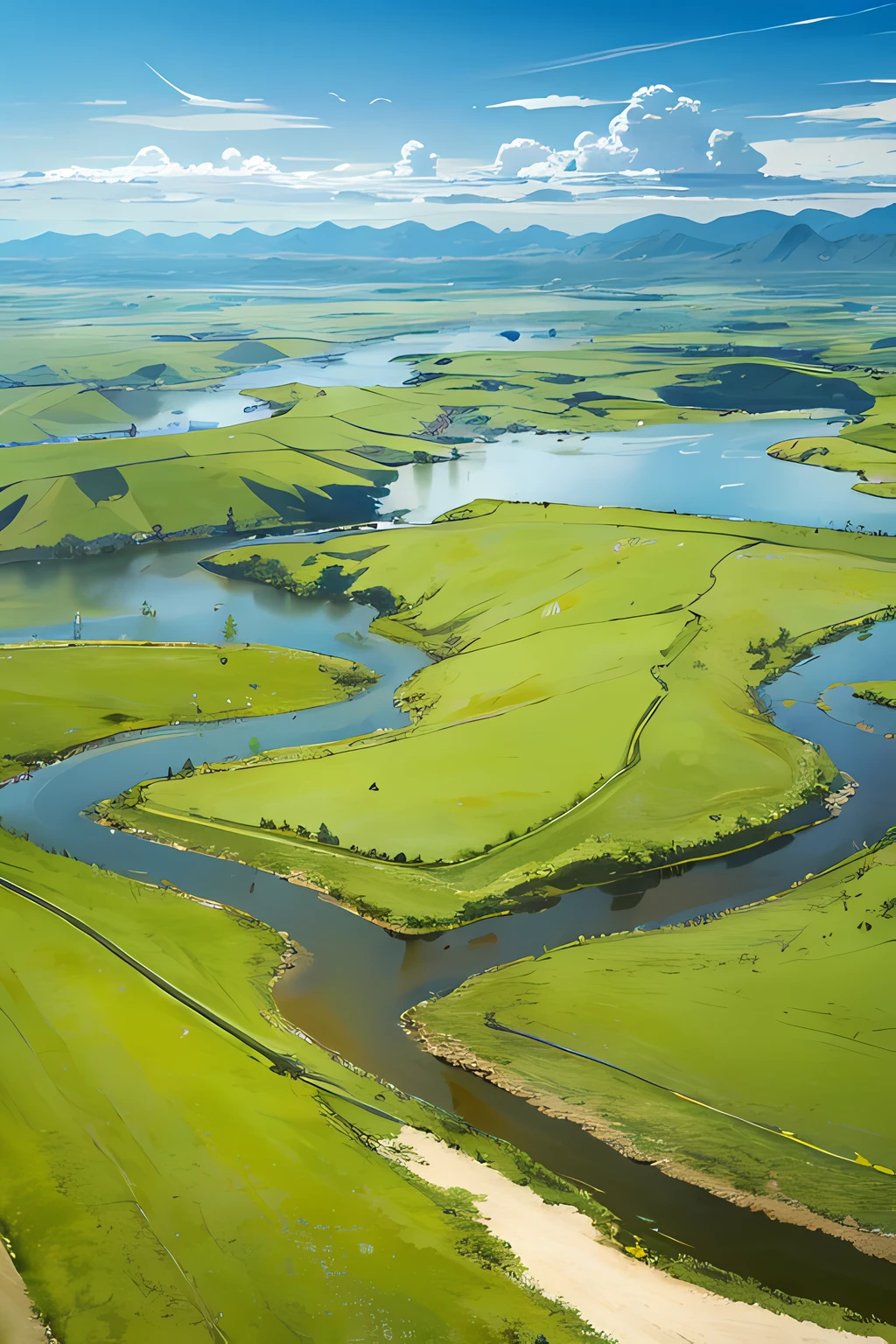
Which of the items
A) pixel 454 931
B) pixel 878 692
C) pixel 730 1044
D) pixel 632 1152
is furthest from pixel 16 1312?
pixel 878 692

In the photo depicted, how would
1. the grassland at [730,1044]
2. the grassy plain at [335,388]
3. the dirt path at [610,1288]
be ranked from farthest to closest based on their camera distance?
the grassy plain at [335,388]
the grassland at [730,1044]
the dirt path at [610,1288]

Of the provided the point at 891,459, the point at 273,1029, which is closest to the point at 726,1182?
the point at 273,1029

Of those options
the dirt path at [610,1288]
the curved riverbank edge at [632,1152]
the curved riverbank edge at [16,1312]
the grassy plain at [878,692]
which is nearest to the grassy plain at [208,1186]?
the curved riverbank edge at [16,1312]

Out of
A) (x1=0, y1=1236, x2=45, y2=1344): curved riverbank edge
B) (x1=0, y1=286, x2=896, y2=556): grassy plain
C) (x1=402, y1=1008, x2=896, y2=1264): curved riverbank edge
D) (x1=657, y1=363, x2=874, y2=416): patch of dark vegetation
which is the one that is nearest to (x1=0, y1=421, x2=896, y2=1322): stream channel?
(x1=402, y1=1008, x2=896, y2=1264): curved riverbank edge

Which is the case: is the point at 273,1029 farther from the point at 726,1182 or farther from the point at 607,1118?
the point at 726,1182

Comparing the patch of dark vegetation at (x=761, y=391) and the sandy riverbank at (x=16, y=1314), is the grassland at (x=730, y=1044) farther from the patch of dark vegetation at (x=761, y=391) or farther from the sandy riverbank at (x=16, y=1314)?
the patch of dark vegetation at (x=761, y=391)

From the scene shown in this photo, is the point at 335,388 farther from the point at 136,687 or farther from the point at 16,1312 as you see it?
the point at 16,1312

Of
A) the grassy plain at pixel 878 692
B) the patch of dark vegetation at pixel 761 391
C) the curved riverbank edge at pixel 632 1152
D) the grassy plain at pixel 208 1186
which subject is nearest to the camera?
the grassy plain at pixel 208 1186
